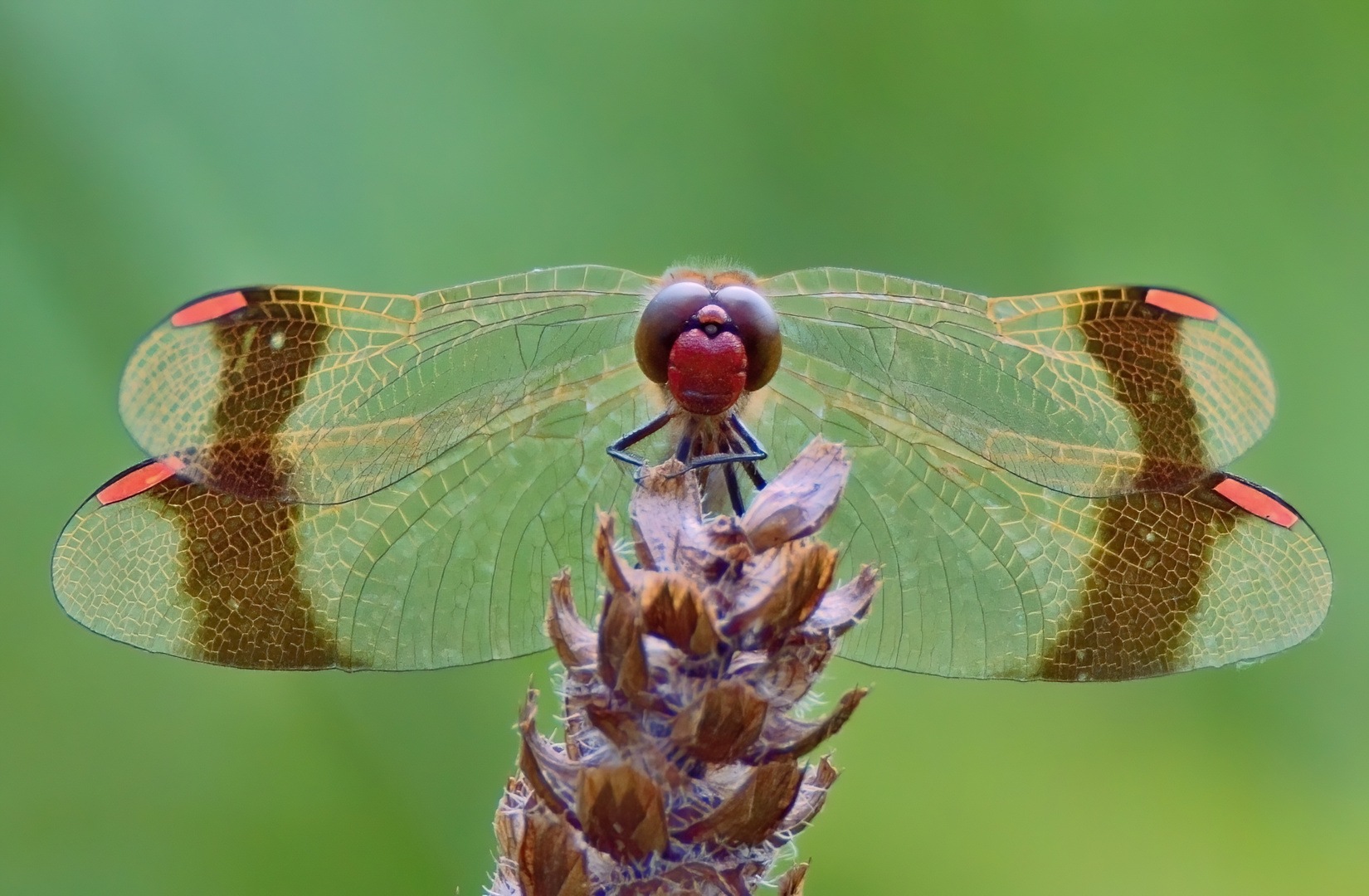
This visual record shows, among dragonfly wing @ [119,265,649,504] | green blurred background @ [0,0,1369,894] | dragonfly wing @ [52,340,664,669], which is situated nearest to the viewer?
dragonfly wing @ [119,265,649,504]

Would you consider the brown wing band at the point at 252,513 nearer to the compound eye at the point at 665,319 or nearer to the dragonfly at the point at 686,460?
the dragonfly at the point at 686,460

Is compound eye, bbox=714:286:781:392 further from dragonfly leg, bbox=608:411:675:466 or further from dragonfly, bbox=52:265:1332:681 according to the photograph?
dragonfly leg, bbox=608:411:675:466

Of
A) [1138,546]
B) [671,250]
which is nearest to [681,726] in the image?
[1138,546]

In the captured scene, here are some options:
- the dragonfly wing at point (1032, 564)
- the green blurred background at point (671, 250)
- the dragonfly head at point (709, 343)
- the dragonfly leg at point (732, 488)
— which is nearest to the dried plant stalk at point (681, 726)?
the dragonfly head at point (709, 343)

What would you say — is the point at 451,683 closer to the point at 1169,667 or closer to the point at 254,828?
the point at 254,828

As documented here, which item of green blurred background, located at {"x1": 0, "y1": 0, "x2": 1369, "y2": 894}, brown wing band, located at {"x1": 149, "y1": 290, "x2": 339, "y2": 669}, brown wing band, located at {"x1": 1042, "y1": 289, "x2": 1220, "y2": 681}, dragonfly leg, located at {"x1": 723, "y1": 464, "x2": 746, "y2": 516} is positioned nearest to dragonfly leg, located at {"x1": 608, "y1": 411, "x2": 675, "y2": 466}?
dragonfly leg, located at {"x1": 723, "y1": 464, "x2": 746, "y2": 516}

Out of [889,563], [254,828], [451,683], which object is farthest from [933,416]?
[254,828]
